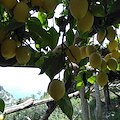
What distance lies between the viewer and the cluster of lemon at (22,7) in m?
0.27

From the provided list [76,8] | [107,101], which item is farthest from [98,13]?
[107,101]

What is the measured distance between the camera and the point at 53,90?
30 centimetres

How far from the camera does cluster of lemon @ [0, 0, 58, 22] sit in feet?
0.90

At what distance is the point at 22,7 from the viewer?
0.27m

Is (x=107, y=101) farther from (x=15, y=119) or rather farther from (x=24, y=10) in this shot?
(x=24, y=10)

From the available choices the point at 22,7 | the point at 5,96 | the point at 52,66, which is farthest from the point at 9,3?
the point at 5,96

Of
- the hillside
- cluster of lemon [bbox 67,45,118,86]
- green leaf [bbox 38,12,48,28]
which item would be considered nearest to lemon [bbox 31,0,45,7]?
cluster of lemon [bbox 67,45,118,86]

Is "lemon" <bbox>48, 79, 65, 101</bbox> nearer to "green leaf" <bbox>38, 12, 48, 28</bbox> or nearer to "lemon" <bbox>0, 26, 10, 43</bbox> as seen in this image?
"lemon" <bbox>0, 26, 10, 43</bbox>

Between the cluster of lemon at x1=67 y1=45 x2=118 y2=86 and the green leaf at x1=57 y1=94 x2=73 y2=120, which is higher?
the cluster of lemon at x1=67 y1=45 x2=118 y2=86

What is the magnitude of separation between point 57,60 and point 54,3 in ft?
0.35

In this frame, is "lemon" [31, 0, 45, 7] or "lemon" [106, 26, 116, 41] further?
"lemon" [106, 26, 116, 41]

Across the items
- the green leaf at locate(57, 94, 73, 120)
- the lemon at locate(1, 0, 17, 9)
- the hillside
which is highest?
the hillside

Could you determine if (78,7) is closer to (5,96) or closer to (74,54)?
(74,54)

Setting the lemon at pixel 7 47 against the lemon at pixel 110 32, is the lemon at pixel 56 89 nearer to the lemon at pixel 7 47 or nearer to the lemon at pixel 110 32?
the lemon at pixel 7 47
